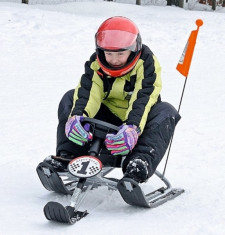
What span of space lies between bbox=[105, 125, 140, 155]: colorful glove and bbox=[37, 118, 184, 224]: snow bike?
0.10 metres

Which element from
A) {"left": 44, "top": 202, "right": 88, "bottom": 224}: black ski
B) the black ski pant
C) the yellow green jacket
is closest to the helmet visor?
the yellow green jacket

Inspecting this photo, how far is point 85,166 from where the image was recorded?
369cm

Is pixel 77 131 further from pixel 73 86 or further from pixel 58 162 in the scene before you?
pixel 73 86

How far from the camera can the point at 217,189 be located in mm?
4316

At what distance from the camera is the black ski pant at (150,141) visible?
392 centimetres

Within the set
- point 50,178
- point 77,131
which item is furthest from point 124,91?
point 50,178

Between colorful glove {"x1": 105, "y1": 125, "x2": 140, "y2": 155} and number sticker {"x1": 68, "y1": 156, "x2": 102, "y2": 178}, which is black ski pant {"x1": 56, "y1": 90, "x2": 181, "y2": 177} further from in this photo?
number sticker {"x1": 68, "y1": 156, "x2": 102, "y2": 178}

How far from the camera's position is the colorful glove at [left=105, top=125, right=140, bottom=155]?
3.76 m

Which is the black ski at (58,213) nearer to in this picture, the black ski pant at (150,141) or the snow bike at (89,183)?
the snow bike at (89,183)

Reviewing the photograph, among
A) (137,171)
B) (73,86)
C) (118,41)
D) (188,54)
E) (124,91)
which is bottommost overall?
(73,86)

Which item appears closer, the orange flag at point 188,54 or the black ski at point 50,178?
the black ski at point 50,178

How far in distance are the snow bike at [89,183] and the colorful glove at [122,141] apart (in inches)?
3.8

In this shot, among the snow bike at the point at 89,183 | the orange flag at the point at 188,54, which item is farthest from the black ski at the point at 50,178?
the orange flag at the point at 188,54

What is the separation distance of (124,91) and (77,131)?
519 millimetres
